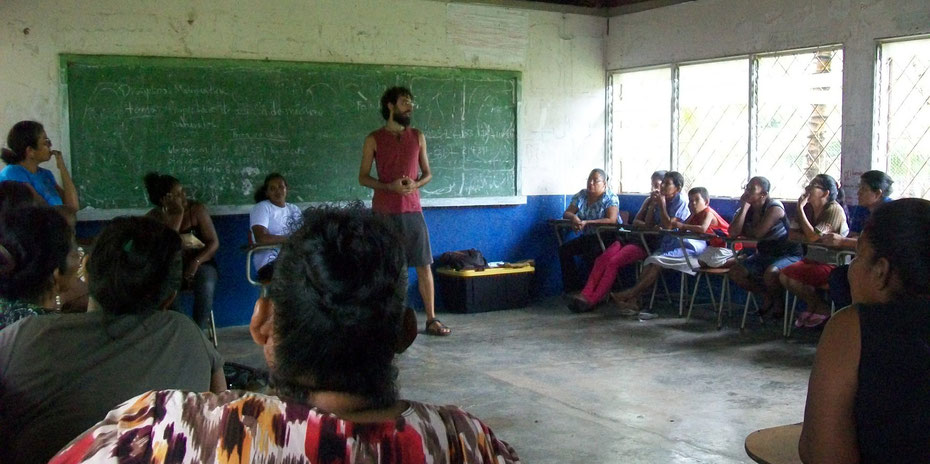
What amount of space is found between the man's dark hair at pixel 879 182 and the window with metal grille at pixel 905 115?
447 mm

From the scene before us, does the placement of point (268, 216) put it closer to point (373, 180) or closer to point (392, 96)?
point (373, 180)

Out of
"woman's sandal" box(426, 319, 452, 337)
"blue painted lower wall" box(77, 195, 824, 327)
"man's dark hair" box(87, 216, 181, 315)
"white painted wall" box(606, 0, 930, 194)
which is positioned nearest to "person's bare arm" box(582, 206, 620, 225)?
"blue painted lower wall" box(77, 195, 824, 327)

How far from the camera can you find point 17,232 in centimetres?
236

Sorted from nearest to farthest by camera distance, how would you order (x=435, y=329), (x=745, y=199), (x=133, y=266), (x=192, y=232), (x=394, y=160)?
1. (x=133, y=266)
2. (x=192, y=232)
3. (x=394, y=160)
4. (x=435, y=329)
5. (x=745, y=199)

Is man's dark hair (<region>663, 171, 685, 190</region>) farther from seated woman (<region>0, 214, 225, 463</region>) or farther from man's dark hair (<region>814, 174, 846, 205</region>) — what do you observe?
seated woman (<region>0, 214, 225, 463</region>)

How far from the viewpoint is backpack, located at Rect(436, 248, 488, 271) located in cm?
721

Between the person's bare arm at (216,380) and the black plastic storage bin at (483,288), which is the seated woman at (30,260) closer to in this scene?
the person's bare arm at (216,380)

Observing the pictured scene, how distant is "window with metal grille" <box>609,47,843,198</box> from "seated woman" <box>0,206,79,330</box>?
5518mm

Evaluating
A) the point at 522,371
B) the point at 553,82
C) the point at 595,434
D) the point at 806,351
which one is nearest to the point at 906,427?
the point at 595,434

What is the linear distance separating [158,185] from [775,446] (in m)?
4.69

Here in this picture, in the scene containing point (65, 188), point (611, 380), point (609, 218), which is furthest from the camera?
point (609, 218)

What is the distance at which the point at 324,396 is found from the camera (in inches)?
49.9

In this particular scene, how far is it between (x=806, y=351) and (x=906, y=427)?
4.20 metres

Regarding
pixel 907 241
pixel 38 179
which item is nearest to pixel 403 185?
pixel 38 179
